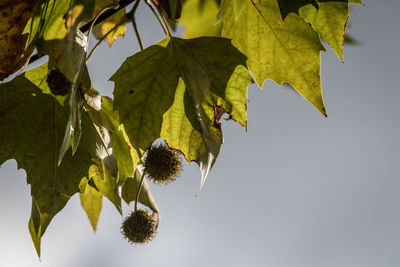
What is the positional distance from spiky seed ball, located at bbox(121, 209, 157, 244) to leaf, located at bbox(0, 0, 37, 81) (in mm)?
804

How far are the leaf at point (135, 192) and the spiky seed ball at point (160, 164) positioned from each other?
1.8 inches

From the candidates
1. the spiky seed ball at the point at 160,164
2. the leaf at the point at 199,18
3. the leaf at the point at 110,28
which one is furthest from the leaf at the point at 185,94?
the leaf at the point at 110,28

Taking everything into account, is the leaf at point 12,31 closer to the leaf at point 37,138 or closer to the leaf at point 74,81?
the leaf at point 37,138

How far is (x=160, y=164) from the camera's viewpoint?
5.19 ft

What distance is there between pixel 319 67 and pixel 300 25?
0.44 ft

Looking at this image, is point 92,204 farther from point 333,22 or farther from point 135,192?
point 333,22

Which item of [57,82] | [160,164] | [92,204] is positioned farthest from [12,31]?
[92,204]

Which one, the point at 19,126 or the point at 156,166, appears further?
the point at 156,166

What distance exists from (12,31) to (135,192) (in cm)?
76

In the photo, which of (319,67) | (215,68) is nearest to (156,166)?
(215,68)

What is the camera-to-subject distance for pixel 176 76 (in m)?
1.25

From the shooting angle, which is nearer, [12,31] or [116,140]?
[12,31]

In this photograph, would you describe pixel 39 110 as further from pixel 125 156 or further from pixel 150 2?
pixel 150 2

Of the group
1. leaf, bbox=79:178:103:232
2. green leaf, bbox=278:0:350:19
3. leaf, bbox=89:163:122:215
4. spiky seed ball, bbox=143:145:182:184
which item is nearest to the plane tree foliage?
green leaf, bbox=278:0:350:19
